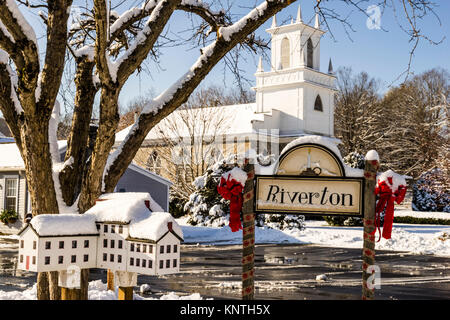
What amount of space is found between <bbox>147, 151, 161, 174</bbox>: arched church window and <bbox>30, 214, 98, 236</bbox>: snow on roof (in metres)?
31.0

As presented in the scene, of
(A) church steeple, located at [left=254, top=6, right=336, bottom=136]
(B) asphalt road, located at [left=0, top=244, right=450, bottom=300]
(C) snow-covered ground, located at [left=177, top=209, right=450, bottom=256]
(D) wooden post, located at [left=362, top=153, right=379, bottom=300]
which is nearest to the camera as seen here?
(D) wooden post, located at [left=362, top=153, right=379, bottom=300]

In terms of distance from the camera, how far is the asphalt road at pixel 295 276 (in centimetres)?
988

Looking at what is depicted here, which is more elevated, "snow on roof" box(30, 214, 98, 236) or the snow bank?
"snow on roof" box(30, 214, 98, 236)

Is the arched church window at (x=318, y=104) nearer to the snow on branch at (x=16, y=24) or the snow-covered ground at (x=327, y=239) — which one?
the snow-covered ground at (x=327, y=239)

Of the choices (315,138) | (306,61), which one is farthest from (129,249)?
(306,61)

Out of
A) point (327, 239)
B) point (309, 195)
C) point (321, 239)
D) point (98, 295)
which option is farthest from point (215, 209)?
point (309, 195)

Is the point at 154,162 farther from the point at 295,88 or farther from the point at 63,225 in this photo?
the point at 63,225

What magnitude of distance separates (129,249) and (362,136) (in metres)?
44.1

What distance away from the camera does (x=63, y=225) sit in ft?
12.9

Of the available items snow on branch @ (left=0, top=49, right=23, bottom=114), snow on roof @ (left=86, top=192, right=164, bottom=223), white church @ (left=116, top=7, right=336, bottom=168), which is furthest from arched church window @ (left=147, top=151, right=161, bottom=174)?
snow on roof @ (left=86, top=192, right=164, bottom=223)

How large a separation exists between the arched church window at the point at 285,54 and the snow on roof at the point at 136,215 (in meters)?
37.5

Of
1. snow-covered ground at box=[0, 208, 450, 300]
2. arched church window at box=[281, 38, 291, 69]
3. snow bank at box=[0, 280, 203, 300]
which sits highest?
arched church window at box=[281, 38, 291, 69]

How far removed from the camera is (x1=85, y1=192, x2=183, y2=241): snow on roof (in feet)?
12.3

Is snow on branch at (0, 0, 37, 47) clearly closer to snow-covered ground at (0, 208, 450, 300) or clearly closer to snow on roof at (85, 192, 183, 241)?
snow on roof at (85, 192, 183, 241)
